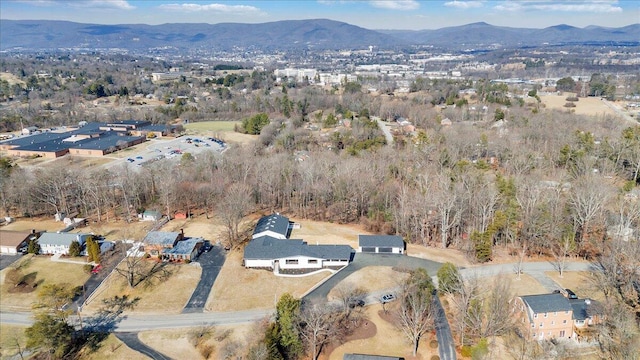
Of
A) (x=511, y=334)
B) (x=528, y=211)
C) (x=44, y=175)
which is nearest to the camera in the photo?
(x=511, y=334)

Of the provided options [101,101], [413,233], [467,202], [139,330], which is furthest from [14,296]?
[101,101]

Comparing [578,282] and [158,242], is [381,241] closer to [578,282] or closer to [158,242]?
[578,282]

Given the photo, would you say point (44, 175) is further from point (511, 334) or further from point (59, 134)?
point (511, 334)

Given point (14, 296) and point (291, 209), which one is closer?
point (14, 296)

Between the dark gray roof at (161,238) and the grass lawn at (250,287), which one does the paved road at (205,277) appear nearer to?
the grass lawn at (250,287)

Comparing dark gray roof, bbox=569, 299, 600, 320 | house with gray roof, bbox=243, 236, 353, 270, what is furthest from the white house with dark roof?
dark gray roof, bbox=569, 299, 600, 320

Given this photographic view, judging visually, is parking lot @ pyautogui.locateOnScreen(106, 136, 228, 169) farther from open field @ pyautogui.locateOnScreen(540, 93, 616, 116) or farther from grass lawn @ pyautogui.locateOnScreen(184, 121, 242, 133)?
open field @ pyautogui.locateOnScreen(540, 93, 616, 116)
